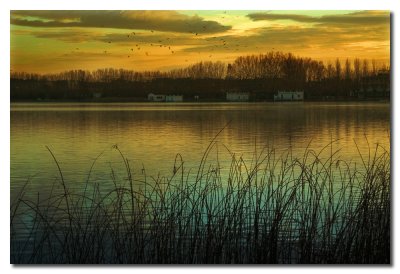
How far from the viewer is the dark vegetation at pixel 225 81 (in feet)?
18.5

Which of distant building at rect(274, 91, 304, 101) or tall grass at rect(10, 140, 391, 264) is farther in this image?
distant building at rect(274, 91, 304, 101)

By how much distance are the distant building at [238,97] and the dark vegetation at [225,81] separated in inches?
1.0

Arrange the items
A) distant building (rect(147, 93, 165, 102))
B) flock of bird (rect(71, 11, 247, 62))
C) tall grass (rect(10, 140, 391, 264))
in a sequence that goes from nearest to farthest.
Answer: tall grass (rect(10, 140, 391, 264)) < flock of bird (rect(71, 11, 247, 62)) < distant building (rect(147, 93, 165, 102))

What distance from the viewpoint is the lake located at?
5.54m

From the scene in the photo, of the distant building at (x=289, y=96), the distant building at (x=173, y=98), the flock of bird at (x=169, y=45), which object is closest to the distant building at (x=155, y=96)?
the distant building at (x=173, y=98)

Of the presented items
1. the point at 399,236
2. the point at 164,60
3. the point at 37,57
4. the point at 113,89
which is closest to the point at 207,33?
the point at 164,60

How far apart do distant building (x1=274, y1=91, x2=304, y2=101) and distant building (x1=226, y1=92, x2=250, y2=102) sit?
7.1 inches

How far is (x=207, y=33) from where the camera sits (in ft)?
18.4

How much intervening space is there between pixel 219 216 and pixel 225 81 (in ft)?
2.75

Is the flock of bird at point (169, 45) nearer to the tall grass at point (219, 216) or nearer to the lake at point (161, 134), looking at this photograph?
the lake at point (161, 134)

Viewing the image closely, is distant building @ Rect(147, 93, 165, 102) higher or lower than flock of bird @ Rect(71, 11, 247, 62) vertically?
lower

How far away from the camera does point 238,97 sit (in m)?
5.80

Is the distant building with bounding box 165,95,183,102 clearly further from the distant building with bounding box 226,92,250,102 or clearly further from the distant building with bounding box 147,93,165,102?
the distant building with bounding box 226,92,250,102

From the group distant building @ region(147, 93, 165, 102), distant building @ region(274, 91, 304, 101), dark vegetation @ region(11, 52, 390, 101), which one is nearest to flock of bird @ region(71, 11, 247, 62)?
dark vegetation @ region(11, 52, 390, 101)
